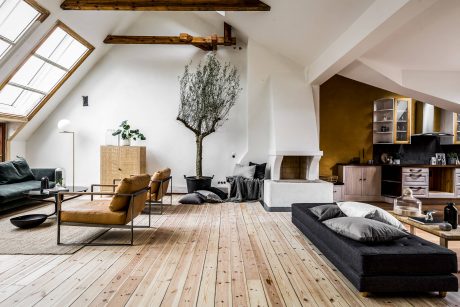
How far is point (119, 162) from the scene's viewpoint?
7320 millimetres

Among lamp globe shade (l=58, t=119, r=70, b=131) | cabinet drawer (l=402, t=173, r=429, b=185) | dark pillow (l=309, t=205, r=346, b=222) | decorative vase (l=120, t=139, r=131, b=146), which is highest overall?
lamp globe shade (l=58, t=119, r=70, b=131)

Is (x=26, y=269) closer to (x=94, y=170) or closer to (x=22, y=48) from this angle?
(x=22, y=48)

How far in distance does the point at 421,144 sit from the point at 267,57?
176 inches

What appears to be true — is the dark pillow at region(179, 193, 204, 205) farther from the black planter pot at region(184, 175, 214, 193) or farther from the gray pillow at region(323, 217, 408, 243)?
the gray pillow at region(323, 217, 408, 243)

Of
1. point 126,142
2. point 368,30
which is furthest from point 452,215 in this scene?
point 126,142

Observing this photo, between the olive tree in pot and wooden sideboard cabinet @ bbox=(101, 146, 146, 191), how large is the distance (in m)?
1.28

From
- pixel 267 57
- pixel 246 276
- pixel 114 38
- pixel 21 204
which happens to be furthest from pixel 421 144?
pixel 21 204

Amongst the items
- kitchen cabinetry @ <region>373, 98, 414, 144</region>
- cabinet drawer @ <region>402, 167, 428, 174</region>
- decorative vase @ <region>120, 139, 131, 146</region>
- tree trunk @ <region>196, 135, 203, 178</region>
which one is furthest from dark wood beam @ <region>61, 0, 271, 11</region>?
cabinet drawer @ <region>402, 167, 428, 174</region>

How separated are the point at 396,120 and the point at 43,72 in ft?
27.7

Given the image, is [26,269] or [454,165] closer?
[26,269]

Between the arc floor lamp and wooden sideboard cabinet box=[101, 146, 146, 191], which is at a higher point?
the arc floor lamp

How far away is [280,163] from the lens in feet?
21.4

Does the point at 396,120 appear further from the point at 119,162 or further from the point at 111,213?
the point at 119,162

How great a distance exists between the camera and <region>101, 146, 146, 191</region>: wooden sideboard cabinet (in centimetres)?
729
